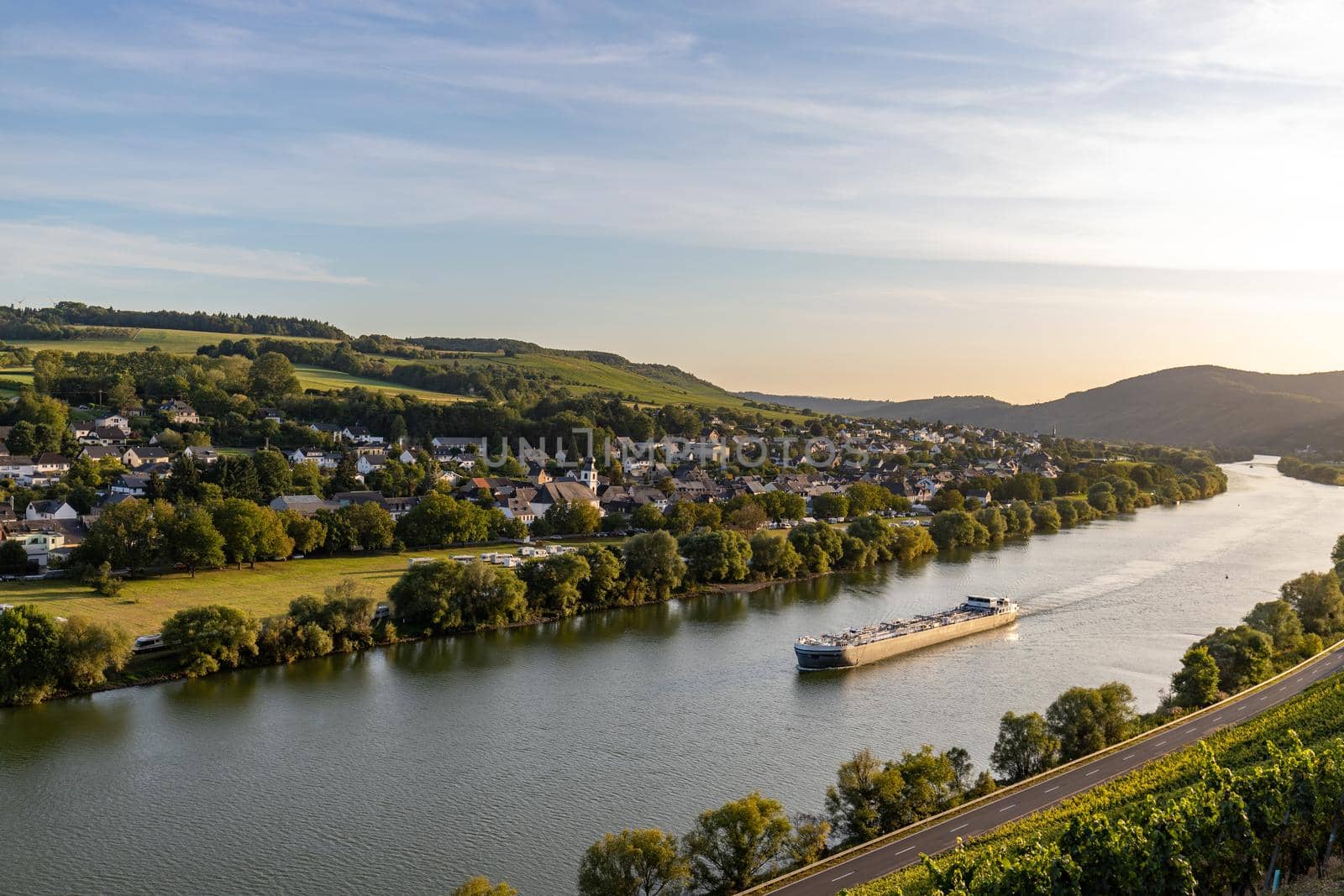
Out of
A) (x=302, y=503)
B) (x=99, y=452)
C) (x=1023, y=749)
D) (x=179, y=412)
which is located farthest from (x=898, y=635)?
(x=179, y=412)

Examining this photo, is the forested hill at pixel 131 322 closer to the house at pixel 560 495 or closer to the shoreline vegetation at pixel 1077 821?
the house at pixel 560 495

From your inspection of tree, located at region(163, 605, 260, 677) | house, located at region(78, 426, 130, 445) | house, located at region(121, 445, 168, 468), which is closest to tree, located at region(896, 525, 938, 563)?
tree, located at region(163, 605, 260, 677)

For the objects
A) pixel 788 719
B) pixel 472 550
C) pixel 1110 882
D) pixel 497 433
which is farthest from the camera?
pixel 497 433

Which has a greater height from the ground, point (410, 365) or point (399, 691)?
point (410, 365)

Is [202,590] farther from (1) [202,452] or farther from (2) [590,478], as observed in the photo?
(2) [590,478]

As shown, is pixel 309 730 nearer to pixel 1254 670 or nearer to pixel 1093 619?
pixel 1254 670

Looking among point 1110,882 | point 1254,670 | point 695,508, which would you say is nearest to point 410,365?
point 695,508
